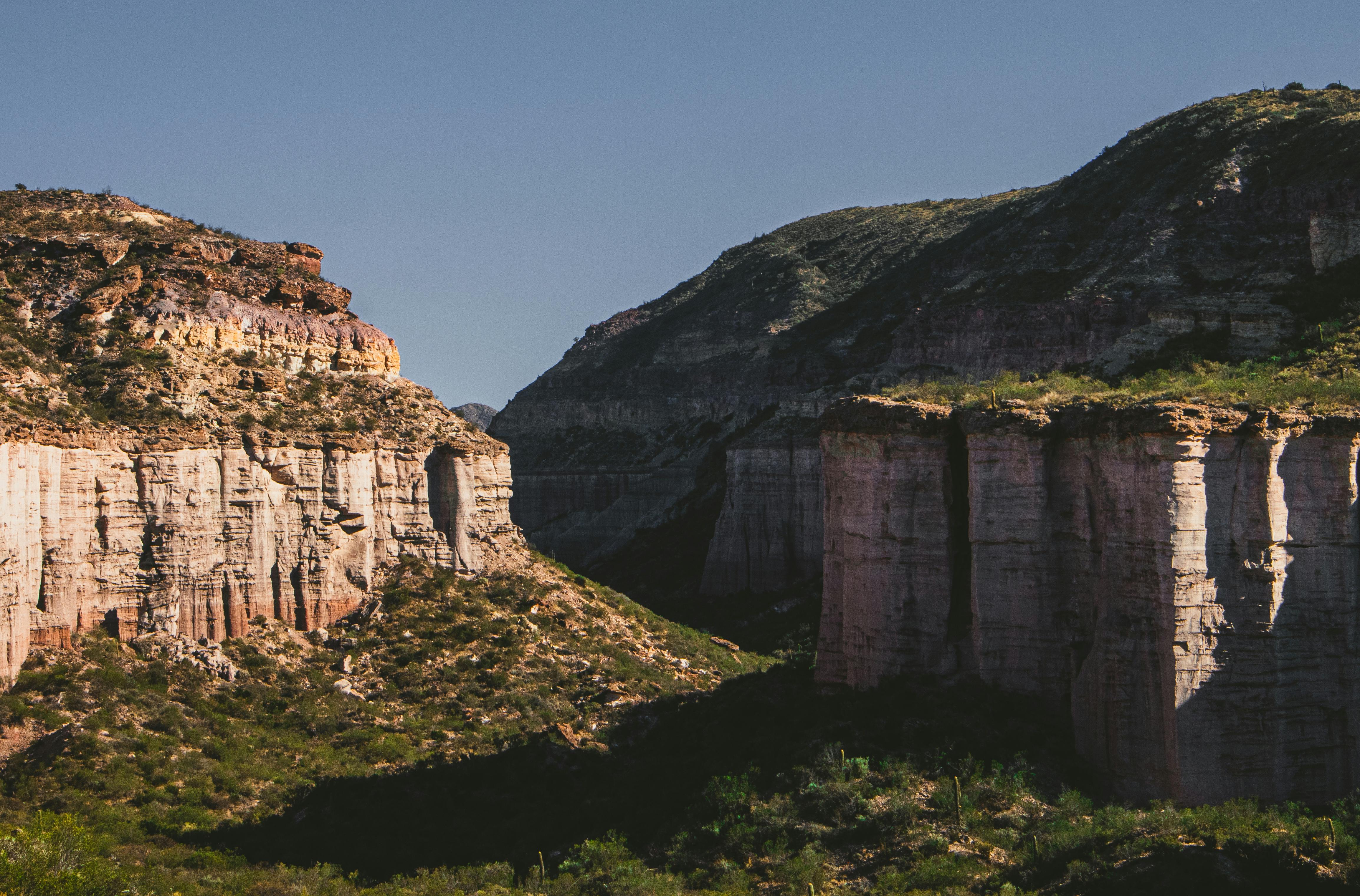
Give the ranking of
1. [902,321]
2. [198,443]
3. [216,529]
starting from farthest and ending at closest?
[902,321]
[216,529]
[198,443]

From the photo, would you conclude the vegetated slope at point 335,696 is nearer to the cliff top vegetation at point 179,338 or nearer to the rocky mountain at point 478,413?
the cliff top vegetation at point 179,338

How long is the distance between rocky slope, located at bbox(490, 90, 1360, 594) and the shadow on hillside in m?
19.6

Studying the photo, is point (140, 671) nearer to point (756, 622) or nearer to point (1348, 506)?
point (1348, 506)

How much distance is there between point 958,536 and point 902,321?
201ft

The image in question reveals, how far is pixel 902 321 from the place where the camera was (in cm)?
8531

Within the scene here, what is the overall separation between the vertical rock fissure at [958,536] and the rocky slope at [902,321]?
667 inches

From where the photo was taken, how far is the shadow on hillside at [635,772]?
23656 millimetres

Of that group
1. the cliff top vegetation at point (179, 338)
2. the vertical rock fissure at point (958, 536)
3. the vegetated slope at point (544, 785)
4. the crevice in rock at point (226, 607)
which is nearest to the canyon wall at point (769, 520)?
the vegetated slope at point (544, 785)

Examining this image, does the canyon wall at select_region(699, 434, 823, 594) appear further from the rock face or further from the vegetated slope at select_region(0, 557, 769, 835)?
the rock face

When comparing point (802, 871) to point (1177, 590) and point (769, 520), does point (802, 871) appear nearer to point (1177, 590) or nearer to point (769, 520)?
point (1177, 590)

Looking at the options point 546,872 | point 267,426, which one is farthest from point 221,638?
point 546,872

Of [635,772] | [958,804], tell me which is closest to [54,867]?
[635,772]

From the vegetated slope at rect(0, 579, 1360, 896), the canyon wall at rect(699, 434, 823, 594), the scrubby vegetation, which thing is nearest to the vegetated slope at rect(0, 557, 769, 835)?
the vegetated slope at rect(0, 579, 1360, 896)

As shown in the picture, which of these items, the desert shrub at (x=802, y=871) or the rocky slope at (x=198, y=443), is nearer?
the desert shrub at (x=802, y=871)
